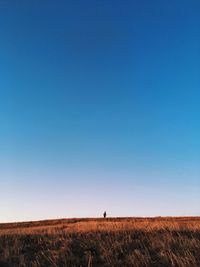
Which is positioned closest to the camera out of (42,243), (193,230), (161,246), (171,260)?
(171,260)

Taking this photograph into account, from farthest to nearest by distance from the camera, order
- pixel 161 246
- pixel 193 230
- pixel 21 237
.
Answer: pixel 21 237 → pixel 193 230 → pixel 161 246

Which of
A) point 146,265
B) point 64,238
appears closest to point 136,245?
point 146,265

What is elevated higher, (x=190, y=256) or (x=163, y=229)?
(x=163, y=229)

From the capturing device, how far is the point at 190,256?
1313cm

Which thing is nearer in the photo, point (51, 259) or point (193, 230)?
point (51, 259)

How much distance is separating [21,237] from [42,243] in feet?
7.13

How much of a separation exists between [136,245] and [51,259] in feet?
9.49

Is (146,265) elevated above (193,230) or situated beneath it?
situated beneath

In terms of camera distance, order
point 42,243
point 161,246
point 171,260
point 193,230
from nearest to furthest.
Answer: point 171,260
point 161,246
point 193,230
point 42,243

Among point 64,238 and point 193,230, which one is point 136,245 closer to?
point 193,230

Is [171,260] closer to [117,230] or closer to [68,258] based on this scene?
[68,258]

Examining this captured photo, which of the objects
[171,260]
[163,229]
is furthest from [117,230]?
[171,260]

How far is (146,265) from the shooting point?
13523 millimetres

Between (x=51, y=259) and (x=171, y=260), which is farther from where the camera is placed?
(x=51, y=259)
